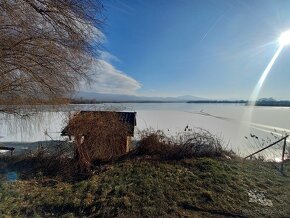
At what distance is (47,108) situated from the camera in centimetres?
720

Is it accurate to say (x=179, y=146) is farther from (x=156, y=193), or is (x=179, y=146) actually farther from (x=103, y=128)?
(x=156, y=193)

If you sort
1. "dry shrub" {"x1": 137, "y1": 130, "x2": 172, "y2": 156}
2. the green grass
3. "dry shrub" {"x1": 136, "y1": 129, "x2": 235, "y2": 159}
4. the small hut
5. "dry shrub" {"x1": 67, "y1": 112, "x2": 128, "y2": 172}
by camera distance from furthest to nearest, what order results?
1. "dry shrub" {"x1": 137, "y1": 130, "x2": 172, "y2": 156}
2. "dry shrub" {"x1": 136, "y1": 129, "x2": 235, "y2": 159}
3. the small hut
4. "dry shrub" {"x1": 67, "y1": 112, "x2": 128, "y2": 172}
5. the green grass

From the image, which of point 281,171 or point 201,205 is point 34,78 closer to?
point 201,205

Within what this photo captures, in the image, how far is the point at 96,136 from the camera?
301 inches

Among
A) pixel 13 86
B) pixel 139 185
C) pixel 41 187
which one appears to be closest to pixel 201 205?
pixel 139 185

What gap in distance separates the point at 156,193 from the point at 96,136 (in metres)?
3.29

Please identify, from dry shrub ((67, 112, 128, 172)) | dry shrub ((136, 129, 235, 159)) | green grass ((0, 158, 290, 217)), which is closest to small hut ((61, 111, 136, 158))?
dry shrub ((67, 112, 128, 172))

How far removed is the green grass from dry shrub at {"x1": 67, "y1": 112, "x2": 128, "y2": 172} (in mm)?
890

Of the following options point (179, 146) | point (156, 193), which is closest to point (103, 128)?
point (179, 146)

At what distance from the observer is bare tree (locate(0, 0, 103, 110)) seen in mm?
4758

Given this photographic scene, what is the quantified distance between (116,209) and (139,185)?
3.79 feet

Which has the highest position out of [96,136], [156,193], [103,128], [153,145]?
[103,128]

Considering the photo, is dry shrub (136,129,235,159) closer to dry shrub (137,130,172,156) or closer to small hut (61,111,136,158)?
dry shrub (137,130,172,156)

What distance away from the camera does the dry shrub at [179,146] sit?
25.7 feet
